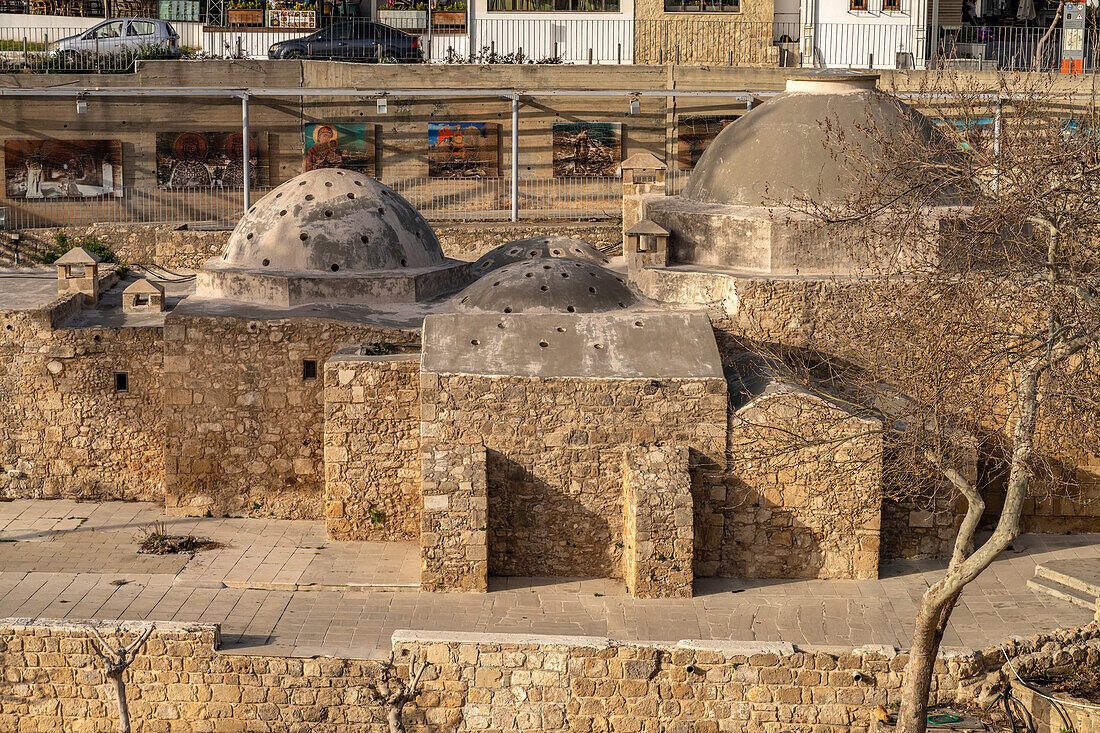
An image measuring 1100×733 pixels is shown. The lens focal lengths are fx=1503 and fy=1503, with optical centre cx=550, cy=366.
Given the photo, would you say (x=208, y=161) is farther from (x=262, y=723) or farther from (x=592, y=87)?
(x=262, y=723)

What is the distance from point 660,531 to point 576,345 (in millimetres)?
2343

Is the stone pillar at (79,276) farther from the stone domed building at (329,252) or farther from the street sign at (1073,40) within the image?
the street sign at (1073,40)

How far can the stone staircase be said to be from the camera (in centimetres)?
1604

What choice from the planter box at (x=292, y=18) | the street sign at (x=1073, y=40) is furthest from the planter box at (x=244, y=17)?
the street sign at (x=1073, y=40)

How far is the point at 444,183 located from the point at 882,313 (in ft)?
52.5

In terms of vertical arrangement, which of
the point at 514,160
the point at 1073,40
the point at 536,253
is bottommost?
the point at 536,253

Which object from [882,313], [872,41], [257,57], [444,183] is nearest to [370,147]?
[444,183]

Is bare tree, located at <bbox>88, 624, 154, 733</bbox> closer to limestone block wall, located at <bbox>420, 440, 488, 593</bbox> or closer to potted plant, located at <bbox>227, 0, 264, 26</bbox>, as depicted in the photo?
limestone block wall, located at <bbox>420, 440, 488, 593</bbox>

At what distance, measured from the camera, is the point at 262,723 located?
14391 millimetres

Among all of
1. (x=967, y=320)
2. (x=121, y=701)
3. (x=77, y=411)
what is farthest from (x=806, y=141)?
(x=121, y=701)

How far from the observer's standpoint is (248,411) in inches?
730

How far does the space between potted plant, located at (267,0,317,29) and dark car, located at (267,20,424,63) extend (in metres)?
0.90

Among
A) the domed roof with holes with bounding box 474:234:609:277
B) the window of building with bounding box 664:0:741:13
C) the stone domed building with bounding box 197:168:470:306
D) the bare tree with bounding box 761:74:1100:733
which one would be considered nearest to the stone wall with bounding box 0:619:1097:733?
the bare tree with bounding box 761:74:1100:733

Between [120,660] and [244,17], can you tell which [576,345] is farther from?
[244,17]
